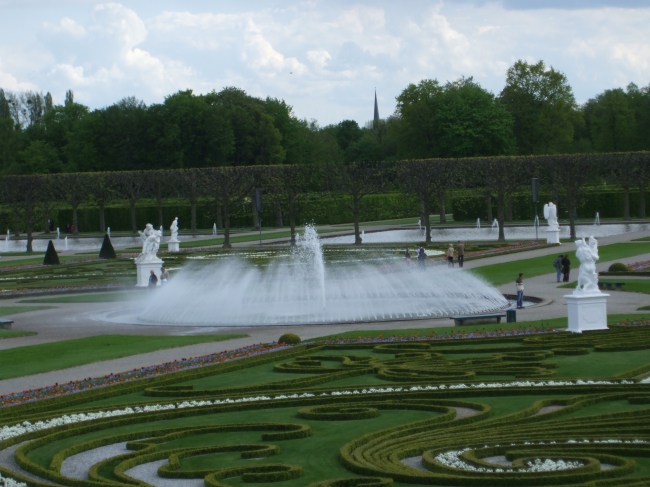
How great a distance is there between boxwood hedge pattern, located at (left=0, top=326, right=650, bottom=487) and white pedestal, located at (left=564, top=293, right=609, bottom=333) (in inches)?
64.4

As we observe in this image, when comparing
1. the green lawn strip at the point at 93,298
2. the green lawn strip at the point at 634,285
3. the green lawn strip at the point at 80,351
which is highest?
the green lawn strip at the point at 634,285

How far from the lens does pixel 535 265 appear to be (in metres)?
41.2

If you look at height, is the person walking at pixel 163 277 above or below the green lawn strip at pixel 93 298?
above

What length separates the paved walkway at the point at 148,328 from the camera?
20.0 m

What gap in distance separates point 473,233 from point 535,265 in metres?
25.4

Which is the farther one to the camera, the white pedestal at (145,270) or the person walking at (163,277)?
the white pedestal at (145,270)

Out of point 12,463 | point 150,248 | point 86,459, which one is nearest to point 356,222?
point 150,248

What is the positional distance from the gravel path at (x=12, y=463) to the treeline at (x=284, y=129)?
2906 inches

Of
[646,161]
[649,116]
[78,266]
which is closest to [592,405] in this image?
[78,266]

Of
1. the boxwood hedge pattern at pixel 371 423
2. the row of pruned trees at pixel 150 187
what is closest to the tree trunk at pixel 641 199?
the row of pruned trees at pixel 150 187

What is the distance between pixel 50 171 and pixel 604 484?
4072 inches

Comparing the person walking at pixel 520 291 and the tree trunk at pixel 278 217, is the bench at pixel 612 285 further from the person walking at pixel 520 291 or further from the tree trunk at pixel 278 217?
the tree trunk at pixel 278 217

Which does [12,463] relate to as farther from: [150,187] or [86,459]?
[150,187]

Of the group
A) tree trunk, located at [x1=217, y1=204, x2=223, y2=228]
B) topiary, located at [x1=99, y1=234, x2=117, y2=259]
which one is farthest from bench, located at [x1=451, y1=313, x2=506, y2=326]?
tree trunk, located at [x1=217, y1=204, x2=223, y2=228]
